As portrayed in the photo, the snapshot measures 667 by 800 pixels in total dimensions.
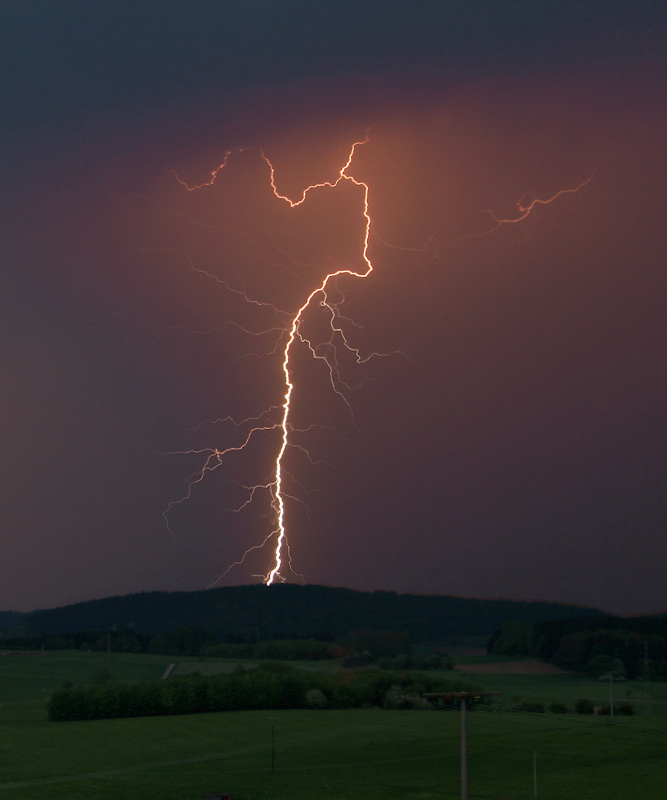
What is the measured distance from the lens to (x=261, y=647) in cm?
7794

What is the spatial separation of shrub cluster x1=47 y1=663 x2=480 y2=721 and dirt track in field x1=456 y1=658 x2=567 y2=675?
18.9 ft

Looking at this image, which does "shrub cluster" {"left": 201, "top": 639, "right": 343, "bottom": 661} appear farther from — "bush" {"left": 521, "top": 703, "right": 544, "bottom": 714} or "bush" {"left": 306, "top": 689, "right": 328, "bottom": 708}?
"bush" {"left": 521, "top": 703, "right": 544, "bottom": 714}

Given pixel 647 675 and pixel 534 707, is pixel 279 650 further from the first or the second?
pixel 647 675

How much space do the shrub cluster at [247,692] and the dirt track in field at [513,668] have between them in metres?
5.77

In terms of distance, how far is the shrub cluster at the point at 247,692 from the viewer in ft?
199

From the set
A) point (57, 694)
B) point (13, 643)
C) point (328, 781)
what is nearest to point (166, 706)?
point (57, 694)

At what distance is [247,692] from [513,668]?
25.3 meters

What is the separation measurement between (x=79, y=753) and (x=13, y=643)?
42592 mm

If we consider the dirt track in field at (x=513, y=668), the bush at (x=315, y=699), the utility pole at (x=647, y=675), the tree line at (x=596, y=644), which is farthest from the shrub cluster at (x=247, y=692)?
the utility pole at (x=647, y=675)

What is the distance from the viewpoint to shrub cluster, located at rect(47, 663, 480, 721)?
6053 cm

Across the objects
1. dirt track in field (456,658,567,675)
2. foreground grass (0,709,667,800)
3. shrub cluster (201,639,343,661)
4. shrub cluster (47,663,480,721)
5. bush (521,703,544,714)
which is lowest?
foreground grass (0,709,667,800)

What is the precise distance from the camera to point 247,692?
63750mm

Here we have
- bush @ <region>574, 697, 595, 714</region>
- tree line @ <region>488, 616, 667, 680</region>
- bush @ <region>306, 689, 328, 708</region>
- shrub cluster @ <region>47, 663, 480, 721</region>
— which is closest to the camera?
shrub cluster @ <region>47, 663, 480, 721</region>

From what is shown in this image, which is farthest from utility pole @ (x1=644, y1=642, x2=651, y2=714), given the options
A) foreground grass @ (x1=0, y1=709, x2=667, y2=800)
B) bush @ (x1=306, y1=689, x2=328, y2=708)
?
bush @ (x1=306, y1=689, x2=328, y2=708)
